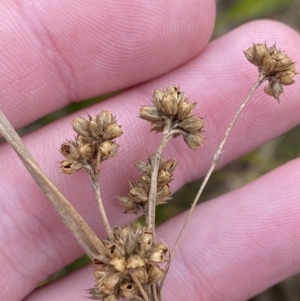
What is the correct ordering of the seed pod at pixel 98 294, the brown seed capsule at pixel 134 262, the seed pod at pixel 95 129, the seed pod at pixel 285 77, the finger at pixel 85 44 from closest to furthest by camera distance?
the brown seed capsule at pixel 134 262 < the seed pod at pixel 98 294 < the seed pod at pixel 95 129 < the seed pod at pixel 285 77 < the finger at pixel 85 44

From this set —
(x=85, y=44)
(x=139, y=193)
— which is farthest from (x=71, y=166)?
(x=85, y=44)

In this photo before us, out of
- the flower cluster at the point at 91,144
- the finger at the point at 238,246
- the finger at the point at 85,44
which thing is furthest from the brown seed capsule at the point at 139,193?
the finger at the point at 85,44

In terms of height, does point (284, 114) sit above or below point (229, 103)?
below

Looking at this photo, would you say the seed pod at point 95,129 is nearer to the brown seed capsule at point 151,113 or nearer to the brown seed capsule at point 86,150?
the brown seed capsule at point 86,150

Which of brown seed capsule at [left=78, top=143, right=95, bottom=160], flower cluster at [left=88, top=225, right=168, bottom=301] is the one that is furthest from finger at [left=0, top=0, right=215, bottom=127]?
flower cluster at [left=88, top=225, right=168, bottom=301]

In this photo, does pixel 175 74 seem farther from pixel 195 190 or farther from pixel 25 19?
pixel 195 190

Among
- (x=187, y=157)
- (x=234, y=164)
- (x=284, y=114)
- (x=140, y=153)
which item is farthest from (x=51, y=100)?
(x=234, y=164)

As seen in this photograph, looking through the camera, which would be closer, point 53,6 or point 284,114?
point 53,6
